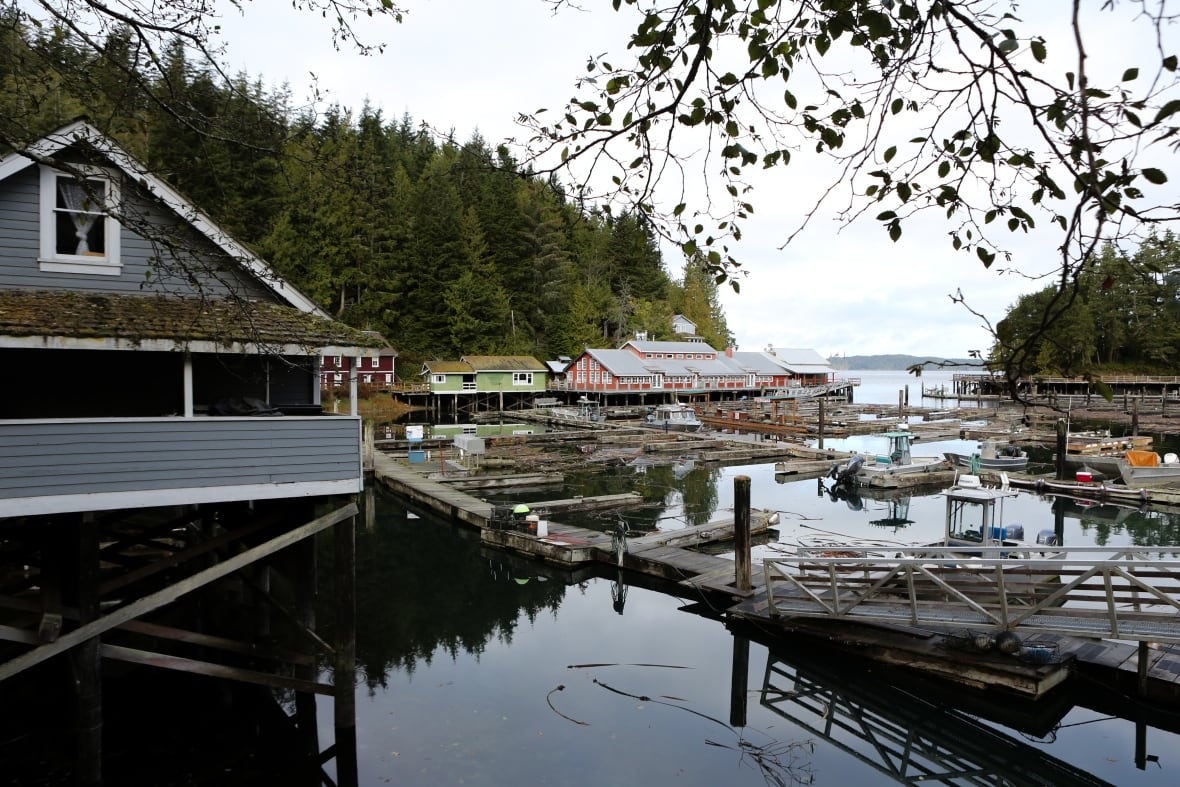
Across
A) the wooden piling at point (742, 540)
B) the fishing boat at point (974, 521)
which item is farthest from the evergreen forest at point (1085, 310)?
the fishing boat at point (974, 521)

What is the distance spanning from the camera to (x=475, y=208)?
261 ft

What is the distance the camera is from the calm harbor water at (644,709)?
989cm

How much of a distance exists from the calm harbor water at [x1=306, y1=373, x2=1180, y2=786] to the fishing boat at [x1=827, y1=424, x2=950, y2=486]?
1739 centimetres

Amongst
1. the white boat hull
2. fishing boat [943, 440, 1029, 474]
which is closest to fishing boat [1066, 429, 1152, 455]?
fishing boat [943, 440, 1029, 474]

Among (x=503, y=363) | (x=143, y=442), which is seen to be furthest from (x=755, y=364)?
(x=143, y=442)

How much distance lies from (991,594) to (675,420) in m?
40.8

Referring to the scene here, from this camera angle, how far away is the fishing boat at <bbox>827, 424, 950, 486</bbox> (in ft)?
103

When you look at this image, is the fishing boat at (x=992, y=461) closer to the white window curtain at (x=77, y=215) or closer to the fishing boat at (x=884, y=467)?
the fishing boat at (x=884, y=467)

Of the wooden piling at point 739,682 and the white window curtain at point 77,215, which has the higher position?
the white window curtain at point 77,215

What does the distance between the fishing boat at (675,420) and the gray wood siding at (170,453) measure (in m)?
41.9

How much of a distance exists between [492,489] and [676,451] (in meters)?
14.9

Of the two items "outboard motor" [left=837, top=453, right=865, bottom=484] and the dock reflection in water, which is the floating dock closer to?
the dock reflection in water

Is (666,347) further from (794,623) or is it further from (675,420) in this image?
(794,623)

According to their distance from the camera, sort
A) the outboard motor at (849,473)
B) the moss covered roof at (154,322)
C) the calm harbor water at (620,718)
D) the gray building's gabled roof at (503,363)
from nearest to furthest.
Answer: the moss covered roof at (154,322) → the calm harbor water at (620,718) → the outboard motor at (849,473) → the gray building's gabled roof at (503,363)
